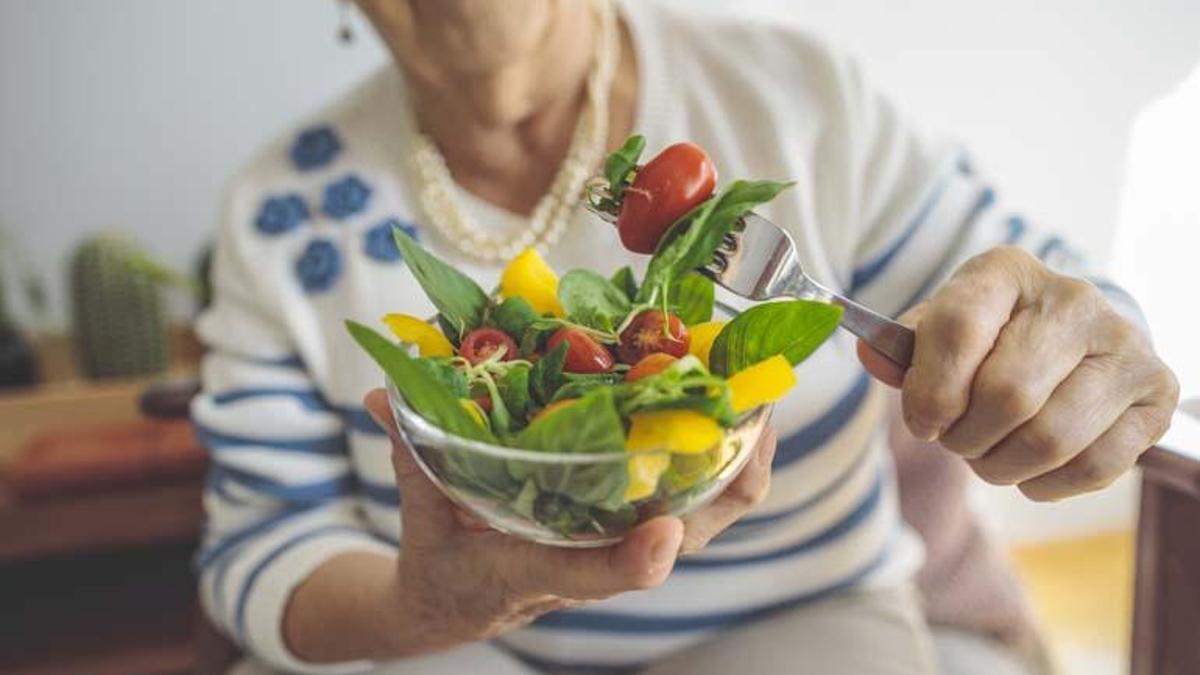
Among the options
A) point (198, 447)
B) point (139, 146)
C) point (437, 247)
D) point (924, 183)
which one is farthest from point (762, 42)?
point (139, 146)

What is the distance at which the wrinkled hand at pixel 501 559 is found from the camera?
39 centimetres

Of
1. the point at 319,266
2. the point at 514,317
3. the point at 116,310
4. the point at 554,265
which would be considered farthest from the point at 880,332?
the point at 116,310

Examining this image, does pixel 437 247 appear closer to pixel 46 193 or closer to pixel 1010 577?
pixel 1010 577

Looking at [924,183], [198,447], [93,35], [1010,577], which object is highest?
[924,183]

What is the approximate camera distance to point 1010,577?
88cm

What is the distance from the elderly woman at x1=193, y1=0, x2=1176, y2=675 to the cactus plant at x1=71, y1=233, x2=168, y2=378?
420mm

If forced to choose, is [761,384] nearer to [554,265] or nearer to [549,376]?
[549,376]

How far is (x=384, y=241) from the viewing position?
2.47ft

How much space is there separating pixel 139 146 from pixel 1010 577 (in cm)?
105

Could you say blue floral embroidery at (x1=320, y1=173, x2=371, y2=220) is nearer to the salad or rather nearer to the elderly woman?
the elderly woman

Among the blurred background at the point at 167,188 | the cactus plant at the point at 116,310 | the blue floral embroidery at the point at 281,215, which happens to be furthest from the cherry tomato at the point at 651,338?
the cactus plant at the point at 116,310

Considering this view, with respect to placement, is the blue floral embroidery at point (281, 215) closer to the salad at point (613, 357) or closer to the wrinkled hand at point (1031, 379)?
the salad at point (613, 357)

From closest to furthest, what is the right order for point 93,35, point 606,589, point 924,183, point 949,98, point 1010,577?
point 606,589 → point 924,183 → point 1010,577 → point 949,98 → point 93,35

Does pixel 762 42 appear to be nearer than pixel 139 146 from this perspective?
Yes
